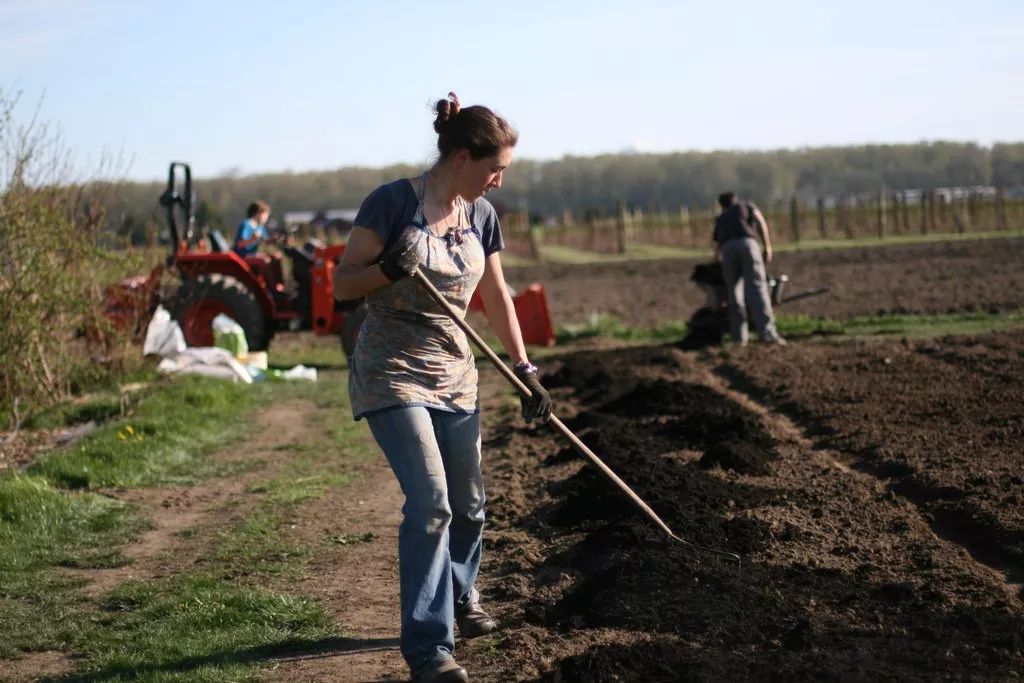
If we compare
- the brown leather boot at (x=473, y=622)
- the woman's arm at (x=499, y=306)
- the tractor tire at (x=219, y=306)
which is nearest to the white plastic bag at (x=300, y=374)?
the tractor tire at (x=219, y=306)

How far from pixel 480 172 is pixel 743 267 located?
1080 cm

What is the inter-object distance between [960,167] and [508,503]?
6028cm

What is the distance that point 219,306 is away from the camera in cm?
1575

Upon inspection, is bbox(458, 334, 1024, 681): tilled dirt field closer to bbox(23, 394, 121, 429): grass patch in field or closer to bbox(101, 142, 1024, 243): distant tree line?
bbox(23, 394, 121, 429): grass patch in field

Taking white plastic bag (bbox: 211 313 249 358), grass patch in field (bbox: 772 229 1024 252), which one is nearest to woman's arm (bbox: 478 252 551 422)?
white plastic bag (bbox: 211 313 249 358)

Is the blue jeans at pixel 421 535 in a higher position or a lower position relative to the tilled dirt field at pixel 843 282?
higher

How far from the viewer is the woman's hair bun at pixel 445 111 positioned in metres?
4.58

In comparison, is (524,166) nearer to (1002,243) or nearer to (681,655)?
(1002,243)

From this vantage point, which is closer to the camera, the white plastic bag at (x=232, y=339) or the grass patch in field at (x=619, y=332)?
the white plastic bag at (x=232, y=339)

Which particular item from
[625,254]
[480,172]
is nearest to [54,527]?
[480,172]

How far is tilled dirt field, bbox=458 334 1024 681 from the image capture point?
4.68 metres

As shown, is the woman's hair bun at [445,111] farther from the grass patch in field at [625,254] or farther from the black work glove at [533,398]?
the grass patch in field at [625,254]

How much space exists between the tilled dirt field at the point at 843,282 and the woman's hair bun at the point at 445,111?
48.7 ft

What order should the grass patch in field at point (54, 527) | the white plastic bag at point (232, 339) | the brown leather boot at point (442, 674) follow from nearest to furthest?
1. the brown leather boot at point (442, 674)
2. the grass patch in field at point (54, 527)
3. the white plastic bag at point (232, 339)
